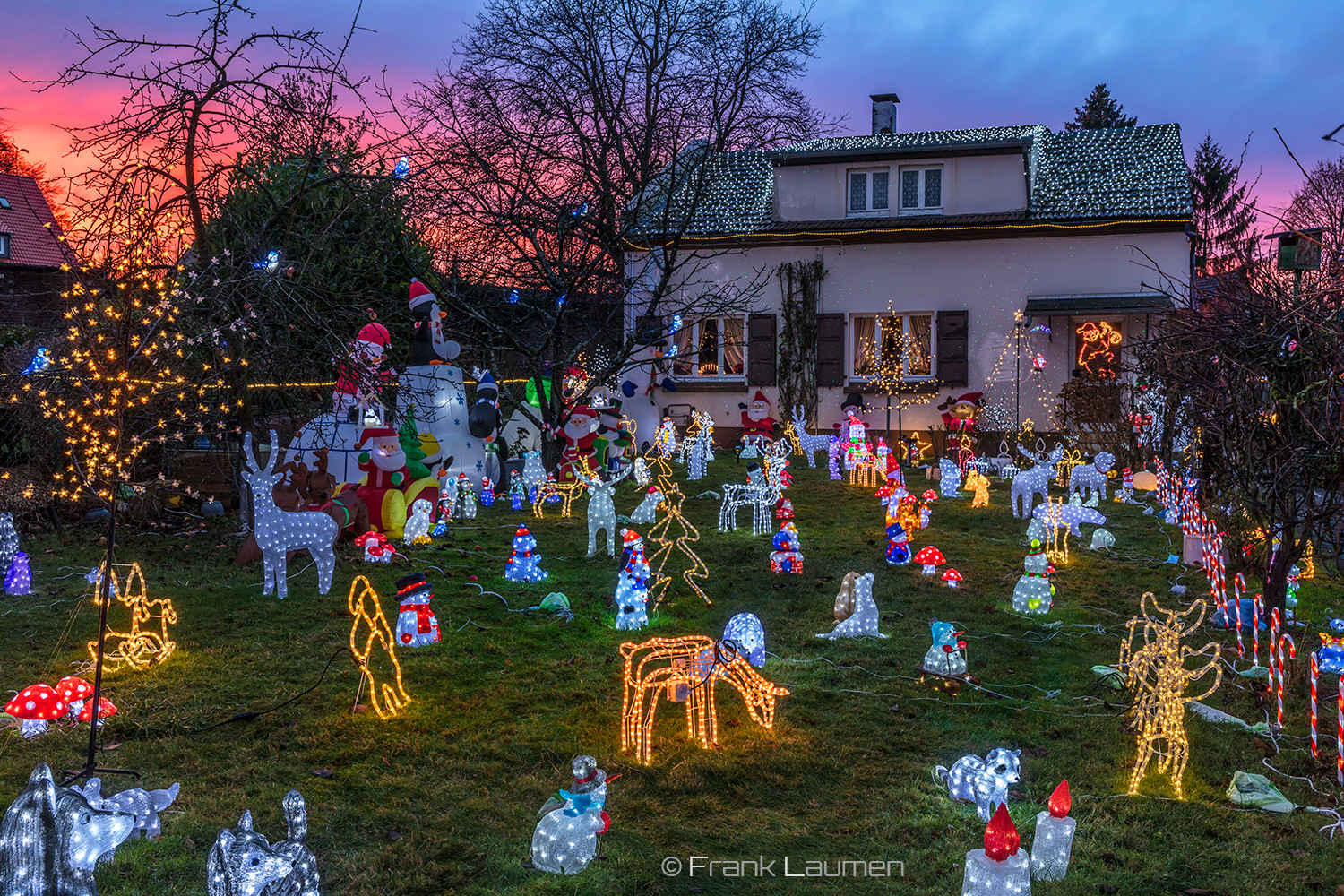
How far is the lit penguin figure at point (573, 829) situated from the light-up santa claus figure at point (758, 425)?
12.9 metres

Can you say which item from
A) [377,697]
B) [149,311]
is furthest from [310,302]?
[377,697]

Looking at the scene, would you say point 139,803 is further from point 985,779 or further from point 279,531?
point 279,531

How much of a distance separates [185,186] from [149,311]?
1.24 meters

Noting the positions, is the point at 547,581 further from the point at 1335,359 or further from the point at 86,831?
the point at 1335,359

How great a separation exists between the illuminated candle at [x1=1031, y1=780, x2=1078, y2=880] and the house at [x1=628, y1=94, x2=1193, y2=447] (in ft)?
52.3

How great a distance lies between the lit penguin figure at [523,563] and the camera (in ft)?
30.3

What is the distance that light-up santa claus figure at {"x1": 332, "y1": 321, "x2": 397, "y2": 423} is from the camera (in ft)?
25.6

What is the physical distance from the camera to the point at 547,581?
9.21m

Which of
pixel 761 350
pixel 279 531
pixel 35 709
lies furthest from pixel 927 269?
pixel 35 709

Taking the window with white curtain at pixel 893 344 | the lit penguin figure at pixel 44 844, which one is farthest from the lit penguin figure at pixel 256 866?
the window with white curtain at pixel 893 344

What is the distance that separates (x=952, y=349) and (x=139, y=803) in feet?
63.4

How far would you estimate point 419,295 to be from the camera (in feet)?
41.2

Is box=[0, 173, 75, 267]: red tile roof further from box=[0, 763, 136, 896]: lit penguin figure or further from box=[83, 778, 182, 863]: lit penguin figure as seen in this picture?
box=[0, 763, 136, 896]: lit penguin figure

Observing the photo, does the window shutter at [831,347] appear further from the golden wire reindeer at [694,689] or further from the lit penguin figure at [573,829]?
the lit penguin figure at [573,829]
